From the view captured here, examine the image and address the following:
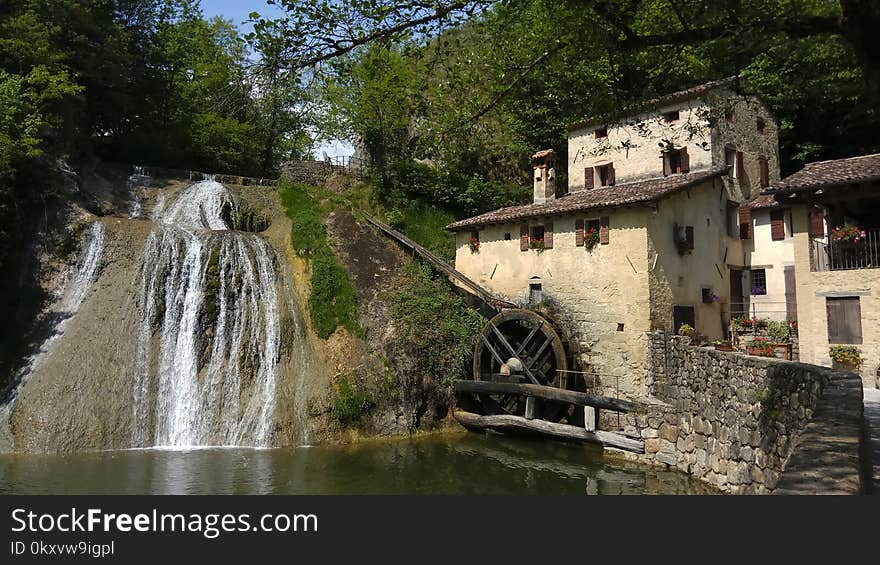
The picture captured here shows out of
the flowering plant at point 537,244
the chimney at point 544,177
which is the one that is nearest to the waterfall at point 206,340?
the flowering plant at point 537,244

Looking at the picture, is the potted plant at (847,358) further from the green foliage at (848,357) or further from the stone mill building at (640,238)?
the stone mill building at (640,238)

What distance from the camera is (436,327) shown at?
1778cm

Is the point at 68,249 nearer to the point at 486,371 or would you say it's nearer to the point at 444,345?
the point at 444,345

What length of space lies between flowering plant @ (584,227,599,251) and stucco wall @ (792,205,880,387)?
5.37 m

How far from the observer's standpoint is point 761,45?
6969 millimetres

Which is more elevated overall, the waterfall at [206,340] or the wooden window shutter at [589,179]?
the wooden window shutter at [589,179]

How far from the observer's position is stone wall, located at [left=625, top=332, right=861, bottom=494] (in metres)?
7.79

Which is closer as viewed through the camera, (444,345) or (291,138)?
(444,345)

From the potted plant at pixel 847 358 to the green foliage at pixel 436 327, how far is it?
31.5ft

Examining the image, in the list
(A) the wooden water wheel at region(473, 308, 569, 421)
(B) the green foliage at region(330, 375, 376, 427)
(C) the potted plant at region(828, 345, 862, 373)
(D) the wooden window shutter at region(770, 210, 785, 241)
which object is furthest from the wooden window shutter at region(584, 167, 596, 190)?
(B) the green foliage at region(330, 375, 376, 427)

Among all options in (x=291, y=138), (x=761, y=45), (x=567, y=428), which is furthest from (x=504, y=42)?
(x=291, y=138)

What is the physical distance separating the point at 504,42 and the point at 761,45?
333 centimetres

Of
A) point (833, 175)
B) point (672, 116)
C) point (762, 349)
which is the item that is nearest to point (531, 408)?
point (762, 349)

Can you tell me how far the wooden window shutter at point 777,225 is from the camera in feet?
64.4
